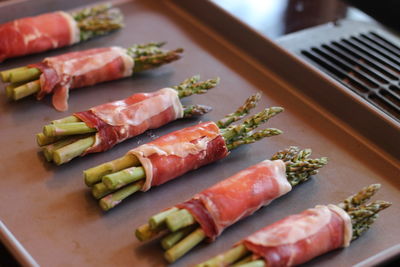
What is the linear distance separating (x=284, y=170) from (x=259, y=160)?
0.66 ft

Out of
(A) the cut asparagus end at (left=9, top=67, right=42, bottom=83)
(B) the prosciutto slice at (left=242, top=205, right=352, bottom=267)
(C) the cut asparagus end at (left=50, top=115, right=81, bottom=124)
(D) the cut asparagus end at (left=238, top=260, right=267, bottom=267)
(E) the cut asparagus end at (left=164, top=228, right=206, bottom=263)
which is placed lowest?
(E) the cut asparagus end at (left=164, top=228, right=206, bottom=263)

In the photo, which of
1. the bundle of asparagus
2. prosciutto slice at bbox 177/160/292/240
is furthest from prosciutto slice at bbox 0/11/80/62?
prosciutto slice at bbox 177/160/292/240

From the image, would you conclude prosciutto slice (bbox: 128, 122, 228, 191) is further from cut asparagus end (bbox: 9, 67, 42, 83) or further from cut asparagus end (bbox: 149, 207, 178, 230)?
cut asparagus end (bbox: 9, 67, 42, 83)

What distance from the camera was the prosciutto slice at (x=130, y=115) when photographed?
2459 millimetres

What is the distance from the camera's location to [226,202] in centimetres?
215

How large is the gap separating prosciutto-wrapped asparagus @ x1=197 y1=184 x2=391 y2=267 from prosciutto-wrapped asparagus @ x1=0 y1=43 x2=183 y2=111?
113cm

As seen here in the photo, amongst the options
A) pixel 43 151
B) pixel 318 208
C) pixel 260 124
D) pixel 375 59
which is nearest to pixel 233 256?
pixel 318 208

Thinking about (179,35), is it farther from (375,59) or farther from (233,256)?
(233,256)

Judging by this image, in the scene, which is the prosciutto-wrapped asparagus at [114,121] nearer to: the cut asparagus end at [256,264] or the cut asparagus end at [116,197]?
the cut asparagus end at [116,197]

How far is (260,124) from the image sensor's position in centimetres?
255

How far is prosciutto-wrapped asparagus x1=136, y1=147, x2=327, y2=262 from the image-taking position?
2.06 m

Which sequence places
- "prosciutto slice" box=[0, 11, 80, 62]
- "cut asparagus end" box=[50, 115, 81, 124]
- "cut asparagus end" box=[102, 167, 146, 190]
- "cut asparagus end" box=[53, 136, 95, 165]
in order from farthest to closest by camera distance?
1. "prosciutto slice" box=[0, 11, 80, 62]
2. "cut asparagus end" box=[50, 115, 81, 124]
3. "cut asparagus end" box=[53, 136, 95, 165]
4. "cut asparagus end" box=[102, 167, 146, 190]

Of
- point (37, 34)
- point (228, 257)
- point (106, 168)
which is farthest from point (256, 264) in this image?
point (37, 34)

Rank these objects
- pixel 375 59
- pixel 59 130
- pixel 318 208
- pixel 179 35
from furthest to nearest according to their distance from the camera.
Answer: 1. pixel 179 35
2. pixel 375 59
3. pixel 59 130
4. pixel 318 208
